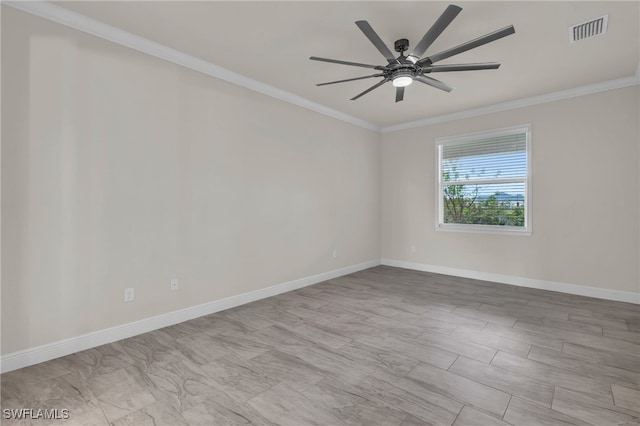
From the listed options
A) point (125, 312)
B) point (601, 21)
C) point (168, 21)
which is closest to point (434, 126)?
point (601, 21)

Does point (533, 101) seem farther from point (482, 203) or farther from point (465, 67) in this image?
point (465, 67)

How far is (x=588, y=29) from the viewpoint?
104 inches

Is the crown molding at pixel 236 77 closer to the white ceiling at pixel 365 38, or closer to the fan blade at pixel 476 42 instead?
the white ceiling at pixel 365 38

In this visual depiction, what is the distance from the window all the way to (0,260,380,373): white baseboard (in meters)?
3.08

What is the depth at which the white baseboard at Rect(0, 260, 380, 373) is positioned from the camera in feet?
7.32

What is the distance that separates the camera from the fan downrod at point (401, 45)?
2.70 metres

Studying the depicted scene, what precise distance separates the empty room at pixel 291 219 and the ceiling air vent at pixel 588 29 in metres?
0.02

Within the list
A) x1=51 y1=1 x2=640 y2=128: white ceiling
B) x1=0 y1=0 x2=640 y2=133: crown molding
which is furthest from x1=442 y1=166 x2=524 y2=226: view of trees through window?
x1=51 y1=1 x2=640 y2=128: white ceiling

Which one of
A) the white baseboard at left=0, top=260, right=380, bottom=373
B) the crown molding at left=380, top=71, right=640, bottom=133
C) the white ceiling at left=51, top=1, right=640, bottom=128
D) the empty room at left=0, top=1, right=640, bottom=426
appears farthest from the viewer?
the crown molding at left=380, top=71, right=640, bottom=133

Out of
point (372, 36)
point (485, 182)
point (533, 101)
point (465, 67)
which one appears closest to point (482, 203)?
point (485, 182)

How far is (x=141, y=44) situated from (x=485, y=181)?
4.96m

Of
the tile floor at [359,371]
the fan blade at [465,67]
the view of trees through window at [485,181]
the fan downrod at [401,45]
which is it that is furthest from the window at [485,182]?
the fan downrod at [401,45]

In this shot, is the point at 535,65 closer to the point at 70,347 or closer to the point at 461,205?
the point at 461,205

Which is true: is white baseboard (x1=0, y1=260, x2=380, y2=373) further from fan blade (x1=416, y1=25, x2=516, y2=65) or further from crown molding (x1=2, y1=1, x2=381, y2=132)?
fan blade (x1=416, y1=25, x2=516, y2=65)
